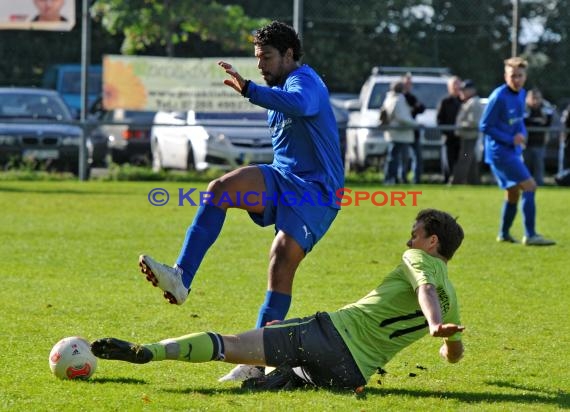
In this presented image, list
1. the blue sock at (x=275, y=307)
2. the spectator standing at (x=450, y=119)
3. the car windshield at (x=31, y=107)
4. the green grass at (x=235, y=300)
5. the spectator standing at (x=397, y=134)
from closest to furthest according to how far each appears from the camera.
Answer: the green grass at (x=235, y=300)
the blue sock at (x=275, y=307)
the spectator standing at (x=397, y=134)
the car windshield at (x=31, y=107)
the spectator standing at (x=450, y=119)

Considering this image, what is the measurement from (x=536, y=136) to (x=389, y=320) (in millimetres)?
15426

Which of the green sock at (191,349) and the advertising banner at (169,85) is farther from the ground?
the advertising banner at (169,85)

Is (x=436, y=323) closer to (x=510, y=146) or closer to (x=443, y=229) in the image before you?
(x=443, y=229)

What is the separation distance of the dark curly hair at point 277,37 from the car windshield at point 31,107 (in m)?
14.4

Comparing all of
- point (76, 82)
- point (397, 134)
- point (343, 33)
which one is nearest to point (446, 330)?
point (397, 134)

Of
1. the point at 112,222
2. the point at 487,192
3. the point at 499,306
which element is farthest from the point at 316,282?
the point at 487,192

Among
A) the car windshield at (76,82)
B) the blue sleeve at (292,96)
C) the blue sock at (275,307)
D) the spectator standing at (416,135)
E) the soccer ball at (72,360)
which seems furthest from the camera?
the car windshield at (76,82)

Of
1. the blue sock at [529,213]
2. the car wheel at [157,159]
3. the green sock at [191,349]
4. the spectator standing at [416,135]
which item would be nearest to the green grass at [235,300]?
the green sock at [191,349]

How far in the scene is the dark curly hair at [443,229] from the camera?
6.08 m

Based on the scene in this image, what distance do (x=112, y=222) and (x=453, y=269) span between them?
4.81 m

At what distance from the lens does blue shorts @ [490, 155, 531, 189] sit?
516 inches

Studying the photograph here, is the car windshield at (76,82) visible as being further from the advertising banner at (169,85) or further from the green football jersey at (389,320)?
the green football jersey at (389,320)

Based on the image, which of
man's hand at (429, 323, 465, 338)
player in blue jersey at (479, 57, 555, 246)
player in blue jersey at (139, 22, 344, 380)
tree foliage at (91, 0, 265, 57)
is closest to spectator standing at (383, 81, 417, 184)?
tree foliage at (91, 0, 265, 57)

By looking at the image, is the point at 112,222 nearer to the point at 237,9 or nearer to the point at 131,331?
the point at 131,331
